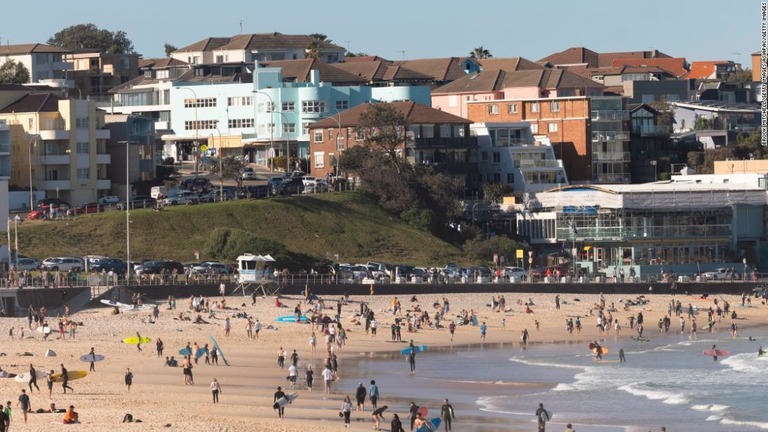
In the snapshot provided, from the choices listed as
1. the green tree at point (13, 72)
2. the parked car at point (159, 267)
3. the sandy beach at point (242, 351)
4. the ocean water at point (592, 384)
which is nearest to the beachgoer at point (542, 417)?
the sandy beach at point (242, 351)

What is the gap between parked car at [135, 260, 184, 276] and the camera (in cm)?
8081

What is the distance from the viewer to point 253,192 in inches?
3947

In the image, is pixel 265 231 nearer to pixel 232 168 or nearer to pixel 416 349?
pixel 232 168

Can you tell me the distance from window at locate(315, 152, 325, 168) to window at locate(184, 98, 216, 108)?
1625 cm

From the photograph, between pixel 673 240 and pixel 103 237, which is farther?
pixel 673 240

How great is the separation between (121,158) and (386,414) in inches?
2378

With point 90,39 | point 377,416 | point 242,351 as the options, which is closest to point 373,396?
point 377,416

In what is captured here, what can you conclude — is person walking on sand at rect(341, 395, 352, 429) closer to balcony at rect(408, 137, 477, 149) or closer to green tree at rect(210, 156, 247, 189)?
green tree at rect(210, 156, 247, 189)

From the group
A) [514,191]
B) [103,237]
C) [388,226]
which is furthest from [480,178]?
[103,237]

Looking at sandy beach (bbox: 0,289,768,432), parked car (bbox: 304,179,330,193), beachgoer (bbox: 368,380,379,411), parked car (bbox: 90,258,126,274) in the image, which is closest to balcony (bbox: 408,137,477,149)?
parked car (bbox: 304,179,330,193)

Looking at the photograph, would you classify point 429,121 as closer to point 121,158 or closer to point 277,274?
point 121,158

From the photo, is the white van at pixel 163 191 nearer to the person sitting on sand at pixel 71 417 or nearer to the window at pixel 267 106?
the window at pixel 267 106

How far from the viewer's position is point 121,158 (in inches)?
4186

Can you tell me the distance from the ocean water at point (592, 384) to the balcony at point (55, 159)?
40254 mm
